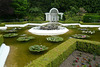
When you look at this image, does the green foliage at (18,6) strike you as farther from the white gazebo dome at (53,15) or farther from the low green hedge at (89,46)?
the low green hedge at (89,46)

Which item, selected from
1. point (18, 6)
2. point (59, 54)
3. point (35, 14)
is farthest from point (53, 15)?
point (59, 54)

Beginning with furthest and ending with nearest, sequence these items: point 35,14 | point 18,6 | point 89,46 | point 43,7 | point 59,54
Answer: point 43,7, point 35,14, point 18,6, point 89,46, point 59,54

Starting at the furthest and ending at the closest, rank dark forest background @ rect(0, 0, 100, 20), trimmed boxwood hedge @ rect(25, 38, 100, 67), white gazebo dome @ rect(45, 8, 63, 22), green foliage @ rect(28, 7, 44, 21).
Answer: white gazebo dome @ rect(45, 8, 63, 22) < green foliage @ rect(28, 7, 44, 21) < dark forest background @ rect(0, 0, 100, 20) < trimmed boxwood hedge @ rect(25, 38, 100, 67)

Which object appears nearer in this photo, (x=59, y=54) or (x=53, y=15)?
(x=59, y=54)

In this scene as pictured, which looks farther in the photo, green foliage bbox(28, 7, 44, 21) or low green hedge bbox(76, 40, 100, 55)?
green foliage bbox(28, 7, 44, 21)

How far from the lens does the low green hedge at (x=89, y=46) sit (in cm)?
711

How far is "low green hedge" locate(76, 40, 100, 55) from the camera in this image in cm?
711

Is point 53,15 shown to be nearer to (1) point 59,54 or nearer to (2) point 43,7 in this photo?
(2) point 43,7

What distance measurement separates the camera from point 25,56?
712 cm

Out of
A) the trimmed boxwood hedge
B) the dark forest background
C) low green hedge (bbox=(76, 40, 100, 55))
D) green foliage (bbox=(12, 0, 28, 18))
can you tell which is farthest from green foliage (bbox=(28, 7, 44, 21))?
the trimmed boxwood hedge

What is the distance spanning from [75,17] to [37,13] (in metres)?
15.9

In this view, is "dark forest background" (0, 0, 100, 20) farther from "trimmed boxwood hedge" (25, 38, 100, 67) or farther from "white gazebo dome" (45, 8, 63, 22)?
"trimmed boxwood hedge" (25, 38, 100, 67)

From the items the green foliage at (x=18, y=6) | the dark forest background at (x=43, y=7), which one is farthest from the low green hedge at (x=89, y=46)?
the green foliage at (x=18, y=6)

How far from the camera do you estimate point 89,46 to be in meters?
7.43
